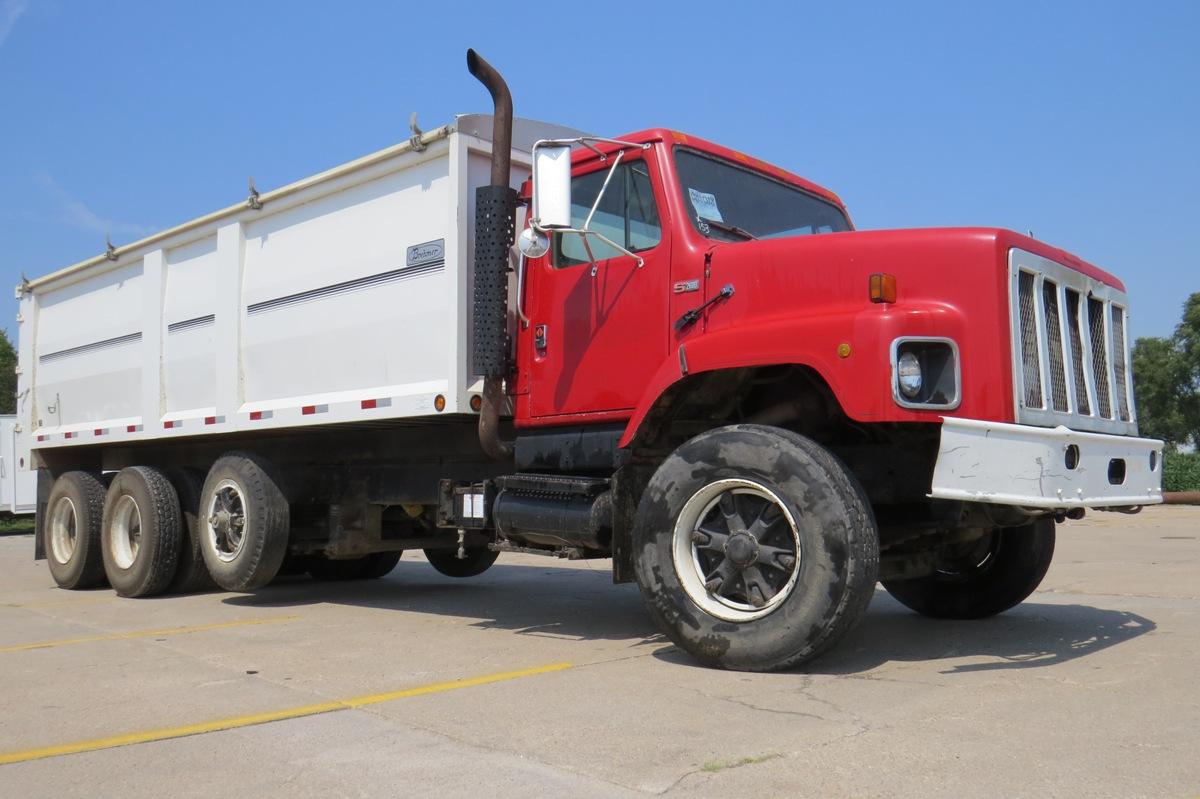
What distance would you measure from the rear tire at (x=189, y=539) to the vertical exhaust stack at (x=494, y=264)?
3.73m

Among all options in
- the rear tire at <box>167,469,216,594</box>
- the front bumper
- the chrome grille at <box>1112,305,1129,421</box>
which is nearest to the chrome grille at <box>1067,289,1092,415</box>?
the chrome grille at <box>1112,305,1129,421</box>

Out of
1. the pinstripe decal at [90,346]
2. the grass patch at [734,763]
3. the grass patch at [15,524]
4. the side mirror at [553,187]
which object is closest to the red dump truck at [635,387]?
the side mirror at [553,187]

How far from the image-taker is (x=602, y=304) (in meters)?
5.93

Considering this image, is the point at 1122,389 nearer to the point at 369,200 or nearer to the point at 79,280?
the point at 369,200

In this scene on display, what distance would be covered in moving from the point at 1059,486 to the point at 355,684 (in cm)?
323

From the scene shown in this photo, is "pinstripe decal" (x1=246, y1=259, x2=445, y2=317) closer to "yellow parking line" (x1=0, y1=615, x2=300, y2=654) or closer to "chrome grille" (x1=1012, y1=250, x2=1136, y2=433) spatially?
"yellow parking line" (x1=0, y1=615, x2=300, y2=654)

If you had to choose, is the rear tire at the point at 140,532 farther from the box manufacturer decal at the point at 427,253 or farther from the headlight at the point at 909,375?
the headlight at the point at 909,375

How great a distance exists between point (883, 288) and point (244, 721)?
10.7 ft

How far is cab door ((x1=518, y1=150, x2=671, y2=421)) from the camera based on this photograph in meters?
5.70

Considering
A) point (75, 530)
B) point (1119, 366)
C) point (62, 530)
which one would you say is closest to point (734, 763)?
point (1119, 366)

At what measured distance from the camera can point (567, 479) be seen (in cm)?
588

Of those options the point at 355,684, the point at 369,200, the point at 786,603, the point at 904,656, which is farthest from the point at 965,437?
the point at 369,200

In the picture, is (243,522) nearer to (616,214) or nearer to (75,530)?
(75,530)

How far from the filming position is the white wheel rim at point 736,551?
4.88 m
